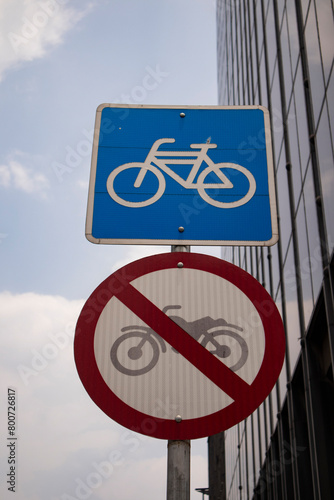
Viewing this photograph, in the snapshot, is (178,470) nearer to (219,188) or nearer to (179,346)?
(179,346)

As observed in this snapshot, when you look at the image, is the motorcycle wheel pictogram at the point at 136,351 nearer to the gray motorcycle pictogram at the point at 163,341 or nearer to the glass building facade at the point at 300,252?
the gray motorcycle pictogram at the point at 163,341

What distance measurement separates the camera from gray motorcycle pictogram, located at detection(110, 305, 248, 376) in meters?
2.43

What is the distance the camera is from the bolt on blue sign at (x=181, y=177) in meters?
2.93

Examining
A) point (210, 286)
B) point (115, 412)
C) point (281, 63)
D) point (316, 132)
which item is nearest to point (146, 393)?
point (115, 412)

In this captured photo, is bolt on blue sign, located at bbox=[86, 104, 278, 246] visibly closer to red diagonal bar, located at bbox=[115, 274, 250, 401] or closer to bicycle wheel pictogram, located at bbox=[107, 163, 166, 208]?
bicycle wheel pictogram, located at bbox=[107, 163, 166, 208]

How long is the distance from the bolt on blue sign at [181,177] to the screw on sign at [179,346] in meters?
0.28

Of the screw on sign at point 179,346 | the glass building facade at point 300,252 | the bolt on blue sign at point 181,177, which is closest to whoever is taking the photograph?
the screw on sign at point 179,346

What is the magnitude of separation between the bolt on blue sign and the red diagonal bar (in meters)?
0.44

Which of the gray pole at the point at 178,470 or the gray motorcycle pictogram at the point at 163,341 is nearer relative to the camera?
the gray pole at the point at 178,470

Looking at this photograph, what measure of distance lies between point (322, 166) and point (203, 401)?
7.27 metres

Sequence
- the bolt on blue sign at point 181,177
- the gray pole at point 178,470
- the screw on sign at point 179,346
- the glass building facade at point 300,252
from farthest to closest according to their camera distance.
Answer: the glass building facade at point 300,252
the bolt on blue sign at point 181,177
the screw on sign at point 179,346
the gray pole at point 178,470

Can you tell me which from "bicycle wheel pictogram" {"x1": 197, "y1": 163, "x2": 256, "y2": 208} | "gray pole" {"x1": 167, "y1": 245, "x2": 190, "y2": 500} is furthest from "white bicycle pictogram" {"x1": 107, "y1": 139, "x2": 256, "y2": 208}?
"gray pole" {"x1": 167, "y1": 245, "x2": 190, "y2": 500}

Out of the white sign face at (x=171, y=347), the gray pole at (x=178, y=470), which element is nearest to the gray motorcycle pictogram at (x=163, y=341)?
the white sign face at (x=171, y=347)

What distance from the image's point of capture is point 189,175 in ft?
10.2
